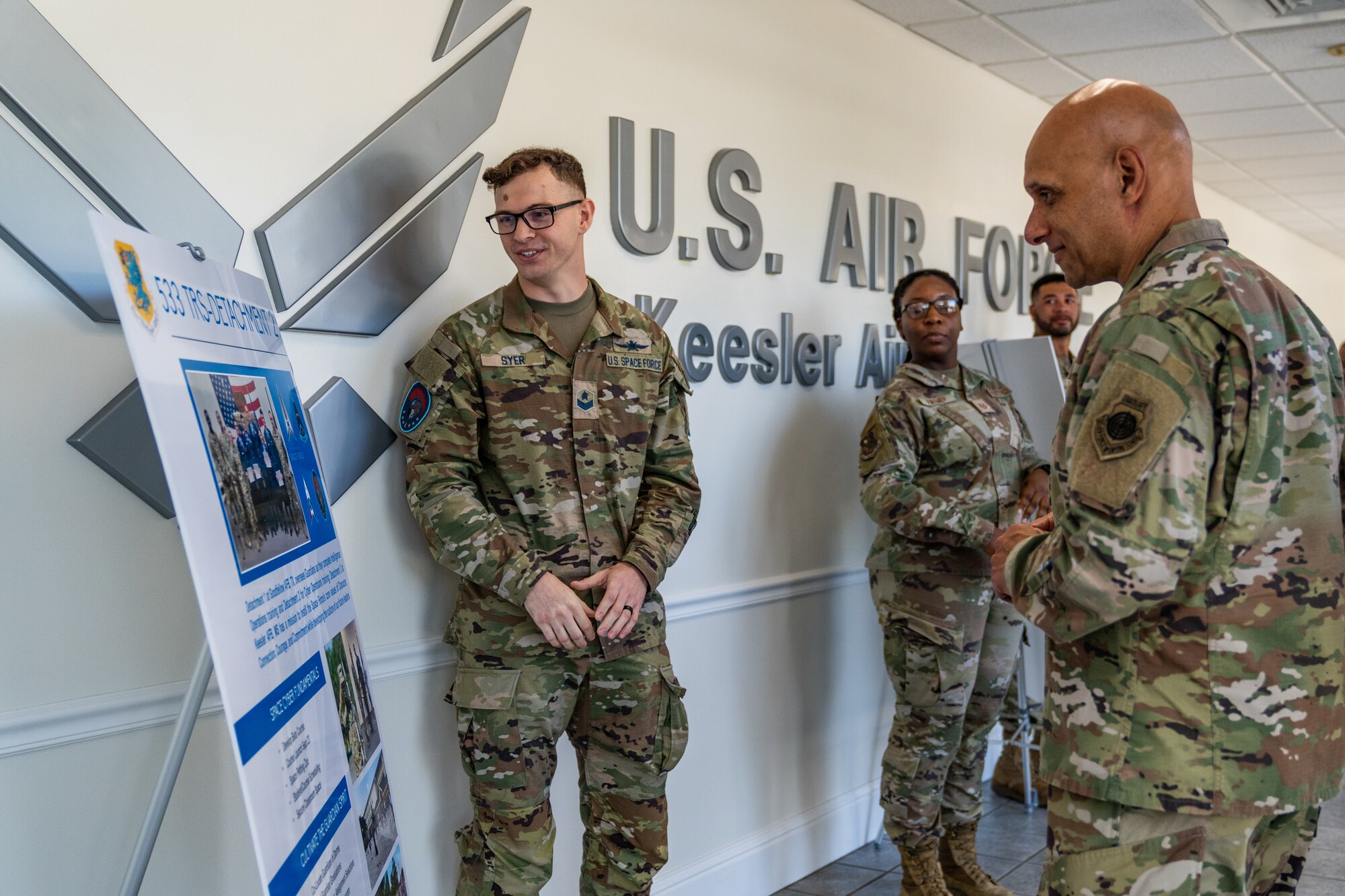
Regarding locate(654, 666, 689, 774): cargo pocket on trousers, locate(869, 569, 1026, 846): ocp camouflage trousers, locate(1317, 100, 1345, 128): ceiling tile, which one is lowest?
locate(869, 569, 1026, 846): ocp camouflage trousers

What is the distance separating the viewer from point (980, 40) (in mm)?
3709

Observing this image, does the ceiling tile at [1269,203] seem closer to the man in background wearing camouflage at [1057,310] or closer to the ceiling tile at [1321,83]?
the ceiling tile at [1321,83]

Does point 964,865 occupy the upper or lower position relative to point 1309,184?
lower

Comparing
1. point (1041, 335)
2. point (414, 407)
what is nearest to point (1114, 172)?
point (414, 407)

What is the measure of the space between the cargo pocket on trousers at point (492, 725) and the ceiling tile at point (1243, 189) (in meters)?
5.53

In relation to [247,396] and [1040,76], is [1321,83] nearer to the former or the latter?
[1040,76]

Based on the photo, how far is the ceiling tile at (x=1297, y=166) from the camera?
5535mm

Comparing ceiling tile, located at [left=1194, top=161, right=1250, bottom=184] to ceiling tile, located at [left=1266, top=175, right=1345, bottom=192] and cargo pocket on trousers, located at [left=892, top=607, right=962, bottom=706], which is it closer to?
ceiling tile, located at [left=1266, top=175, right=1345, bottom=192]

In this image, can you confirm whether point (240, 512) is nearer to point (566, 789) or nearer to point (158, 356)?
point (158, 356)

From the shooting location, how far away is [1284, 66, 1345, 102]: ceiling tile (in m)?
4.14

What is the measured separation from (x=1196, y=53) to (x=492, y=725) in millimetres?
3477

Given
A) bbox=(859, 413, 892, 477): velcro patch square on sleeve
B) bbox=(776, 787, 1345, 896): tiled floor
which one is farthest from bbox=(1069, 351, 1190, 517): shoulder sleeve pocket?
bbox=(776, 787, 1345, 896): tiled floor

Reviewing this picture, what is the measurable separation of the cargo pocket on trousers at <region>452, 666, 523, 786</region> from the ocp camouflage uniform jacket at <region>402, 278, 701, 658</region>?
0.05 m

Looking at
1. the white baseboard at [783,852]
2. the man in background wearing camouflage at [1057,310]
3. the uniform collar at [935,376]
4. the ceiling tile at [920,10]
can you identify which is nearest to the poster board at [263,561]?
the white baseboard at [783,852]
